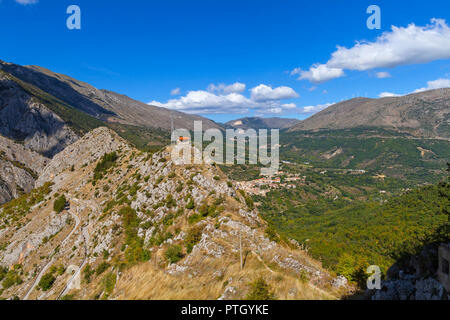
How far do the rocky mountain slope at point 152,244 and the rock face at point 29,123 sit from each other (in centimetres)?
14385

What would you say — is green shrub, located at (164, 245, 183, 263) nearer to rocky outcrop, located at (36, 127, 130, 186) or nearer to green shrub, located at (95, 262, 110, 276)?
green shrub, located at (95, 262, 110, 276)

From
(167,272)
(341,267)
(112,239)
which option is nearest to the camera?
(167,272)

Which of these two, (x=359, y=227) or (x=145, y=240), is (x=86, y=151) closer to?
(x=145, y=240)

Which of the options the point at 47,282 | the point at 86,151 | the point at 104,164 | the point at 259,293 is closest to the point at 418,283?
the point at 259,293

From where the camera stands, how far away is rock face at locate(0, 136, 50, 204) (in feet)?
427

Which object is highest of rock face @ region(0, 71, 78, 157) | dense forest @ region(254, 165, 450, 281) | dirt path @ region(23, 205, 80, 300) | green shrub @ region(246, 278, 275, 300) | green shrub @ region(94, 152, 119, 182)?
rock face @ region(0, 71, 78, 157)

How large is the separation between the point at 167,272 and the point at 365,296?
20238 mm

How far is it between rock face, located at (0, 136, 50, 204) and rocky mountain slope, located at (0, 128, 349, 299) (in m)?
85.3

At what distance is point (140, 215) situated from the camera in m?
40.4

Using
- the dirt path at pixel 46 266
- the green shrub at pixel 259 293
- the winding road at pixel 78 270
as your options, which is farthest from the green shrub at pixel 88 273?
the green shrub at pixel 259 293

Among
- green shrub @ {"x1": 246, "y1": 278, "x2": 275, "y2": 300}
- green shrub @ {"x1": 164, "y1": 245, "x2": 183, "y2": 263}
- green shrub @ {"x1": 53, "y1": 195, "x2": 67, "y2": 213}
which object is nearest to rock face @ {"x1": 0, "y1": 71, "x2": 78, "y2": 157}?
green shrub @ {"x1": 53, "y1": 195, "x2": 67, "y2": 213}

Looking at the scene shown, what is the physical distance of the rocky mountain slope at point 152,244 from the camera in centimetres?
2447
